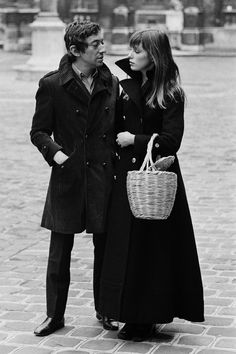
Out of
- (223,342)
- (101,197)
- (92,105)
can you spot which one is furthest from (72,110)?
(223,342)

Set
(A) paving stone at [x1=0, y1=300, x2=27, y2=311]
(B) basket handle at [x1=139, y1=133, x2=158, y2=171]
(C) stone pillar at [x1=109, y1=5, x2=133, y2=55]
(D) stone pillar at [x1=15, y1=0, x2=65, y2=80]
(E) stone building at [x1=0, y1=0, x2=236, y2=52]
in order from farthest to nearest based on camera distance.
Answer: (E) stone building at [x1=0, y1=0, x2=236, y2=52] < (C) stone pillar at [x1=109, y1=5, x2=133, y2=55] < (D) stone pillar at [x1=15, y1=0, x2=65, y2=80] < (A) paving stone at [x1=0, y1=300, x2=27, y2=311] < (B) basket handle at [x1=139, y1=133, x2=158, y2=171]

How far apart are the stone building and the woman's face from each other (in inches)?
1470

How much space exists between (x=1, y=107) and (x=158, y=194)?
47.3 feet

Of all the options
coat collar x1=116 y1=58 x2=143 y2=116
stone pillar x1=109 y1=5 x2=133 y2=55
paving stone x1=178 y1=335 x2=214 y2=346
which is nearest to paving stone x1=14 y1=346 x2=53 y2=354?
paving stone x1=178 y1=335 x2=214 y2=346

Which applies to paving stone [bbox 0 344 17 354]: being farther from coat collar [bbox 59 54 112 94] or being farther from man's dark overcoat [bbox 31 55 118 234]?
coat collar [bbox 59 54 112 94]

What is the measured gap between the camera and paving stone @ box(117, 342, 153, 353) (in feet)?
17.1

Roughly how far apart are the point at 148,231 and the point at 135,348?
62 cm

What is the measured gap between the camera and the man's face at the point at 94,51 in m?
5.32

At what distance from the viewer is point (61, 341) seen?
17.7 feet

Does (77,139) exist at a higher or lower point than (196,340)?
higher

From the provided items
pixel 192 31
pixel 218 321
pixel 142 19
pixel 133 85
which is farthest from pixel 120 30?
pixel 133 85

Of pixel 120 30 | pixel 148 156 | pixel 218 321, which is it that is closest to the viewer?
pixel 148 156

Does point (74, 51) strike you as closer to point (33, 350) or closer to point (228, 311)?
point (33, 350)

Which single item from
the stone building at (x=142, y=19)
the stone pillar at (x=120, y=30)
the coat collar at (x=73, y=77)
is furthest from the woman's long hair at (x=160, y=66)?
the stone building at (x=142, y=19)
